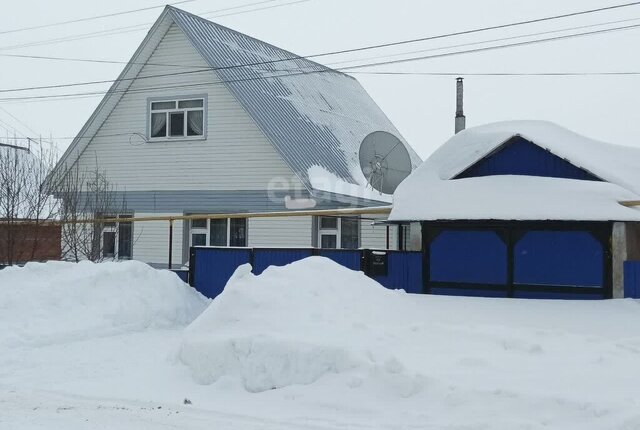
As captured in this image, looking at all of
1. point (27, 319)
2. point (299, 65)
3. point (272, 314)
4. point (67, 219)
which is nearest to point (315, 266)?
point (272, 314)

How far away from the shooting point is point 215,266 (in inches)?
674

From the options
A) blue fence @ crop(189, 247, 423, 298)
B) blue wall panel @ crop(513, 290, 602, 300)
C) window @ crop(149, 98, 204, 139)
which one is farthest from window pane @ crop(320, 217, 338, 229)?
blue wall panel @ crop(513, 290, 602, 300)

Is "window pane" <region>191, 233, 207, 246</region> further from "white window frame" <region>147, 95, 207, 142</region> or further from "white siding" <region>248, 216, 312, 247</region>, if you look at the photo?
"white window frame" <region>147, 95, 207, 142</region>

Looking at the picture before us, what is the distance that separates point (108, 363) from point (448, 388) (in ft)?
17.9

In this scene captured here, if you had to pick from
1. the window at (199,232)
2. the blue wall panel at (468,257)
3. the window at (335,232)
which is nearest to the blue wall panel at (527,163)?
the blue wall panel at (468,257)

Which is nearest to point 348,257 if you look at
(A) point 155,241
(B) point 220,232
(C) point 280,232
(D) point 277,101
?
(C) point 280,232

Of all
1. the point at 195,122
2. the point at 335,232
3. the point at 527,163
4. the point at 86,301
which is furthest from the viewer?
the point at 195,122

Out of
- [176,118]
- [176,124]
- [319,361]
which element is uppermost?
[176,118]

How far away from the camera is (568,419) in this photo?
7.11 metres

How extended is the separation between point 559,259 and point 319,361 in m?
7.25

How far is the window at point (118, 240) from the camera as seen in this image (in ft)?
74.9

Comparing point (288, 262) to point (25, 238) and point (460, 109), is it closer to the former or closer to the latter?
point (25, 238)

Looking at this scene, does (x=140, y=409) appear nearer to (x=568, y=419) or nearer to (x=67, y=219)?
(x=568, y=419)

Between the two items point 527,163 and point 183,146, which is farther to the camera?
point 183,146
